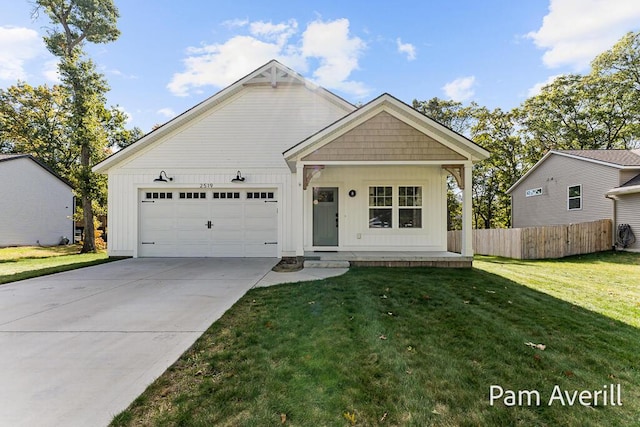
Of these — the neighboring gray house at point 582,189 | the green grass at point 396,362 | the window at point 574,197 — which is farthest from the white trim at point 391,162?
the window at point 574,197

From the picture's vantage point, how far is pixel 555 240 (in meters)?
11.9

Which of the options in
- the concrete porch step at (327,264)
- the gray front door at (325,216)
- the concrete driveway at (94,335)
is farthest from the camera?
the gray front door at (325,216)

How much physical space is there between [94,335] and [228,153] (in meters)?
7.60

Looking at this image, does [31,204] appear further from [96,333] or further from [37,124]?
[96,333]

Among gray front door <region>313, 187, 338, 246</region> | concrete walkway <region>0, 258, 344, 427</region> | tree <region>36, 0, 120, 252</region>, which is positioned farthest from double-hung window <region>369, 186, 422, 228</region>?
tree <region>36, 0, 120, 252</region>

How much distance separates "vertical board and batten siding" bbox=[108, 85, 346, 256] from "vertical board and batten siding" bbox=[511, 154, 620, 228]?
1259 cm

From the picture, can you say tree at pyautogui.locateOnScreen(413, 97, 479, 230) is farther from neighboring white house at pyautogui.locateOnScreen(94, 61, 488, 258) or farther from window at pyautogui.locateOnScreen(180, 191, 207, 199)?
window at pyautogui.locateOnScreen(180, 191, 207, 199)

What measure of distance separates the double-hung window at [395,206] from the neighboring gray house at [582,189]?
9.39 meters

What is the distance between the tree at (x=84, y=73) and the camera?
41.4ft

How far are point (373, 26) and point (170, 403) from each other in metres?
14.0

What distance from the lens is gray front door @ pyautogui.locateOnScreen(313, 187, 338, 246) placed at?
31.5 ft

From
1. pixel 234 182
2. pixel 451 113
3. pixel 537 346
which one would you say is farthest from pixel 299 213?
pixel 451 113

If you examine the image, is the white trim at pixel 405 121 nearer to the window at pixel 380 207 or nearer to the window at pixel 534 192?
the window at pixel 380 207

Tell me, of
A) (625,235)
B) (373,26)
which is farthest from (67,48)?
(625,235)
